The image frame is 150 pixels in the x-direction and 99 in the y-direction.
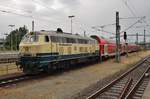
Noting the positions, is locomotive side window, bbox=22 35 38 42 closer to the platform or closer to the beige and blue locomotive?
the beige and blue locomotive

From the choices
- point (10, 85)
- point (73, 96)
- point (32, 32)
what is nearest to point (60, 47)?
point (32, 32)

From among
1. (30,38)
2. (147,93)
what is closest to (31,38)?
(30,38)

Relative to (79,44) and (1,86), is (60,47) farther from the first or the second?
(1,86)

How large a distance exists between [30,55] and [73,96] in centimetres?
710

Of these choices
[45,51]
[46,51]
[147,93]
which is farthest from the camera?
[46,51]

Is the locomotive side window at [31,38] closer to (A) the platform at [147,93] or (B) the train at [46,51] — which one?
(B) the train at [46,51]

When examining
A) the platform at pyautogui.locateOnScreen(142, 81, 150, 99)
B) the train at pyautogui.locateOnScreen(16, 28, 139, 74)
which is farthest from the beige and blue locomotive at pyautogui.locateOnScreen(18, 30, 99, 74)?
the platform at pyautogui.locateOnScreen(142, 81, 150, 99)

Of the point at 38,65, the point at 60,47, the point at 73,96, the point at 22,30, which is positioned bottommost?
the point at 73,96

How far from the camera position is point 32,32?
19.7 metres

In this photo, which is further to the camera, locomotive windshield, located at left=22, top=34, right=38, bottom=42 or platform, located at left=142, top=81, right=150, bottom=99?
locomotive windshield, located at left=22, top=34, right=38, bottom=42

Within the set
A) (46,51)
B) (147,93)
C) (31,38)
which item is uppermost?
(31,38)

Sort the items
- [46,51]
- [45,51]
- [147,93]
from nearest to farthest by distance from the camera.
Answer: [147,93]
[45,51]
[46,51]

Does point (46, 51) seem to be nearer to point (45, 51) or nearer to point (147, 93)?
point (45, 51)

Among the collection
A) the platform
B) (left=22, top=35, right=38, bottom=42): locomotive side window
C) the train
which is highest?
(left=22, top=35, right=38, bottom=42): locomotive side window
